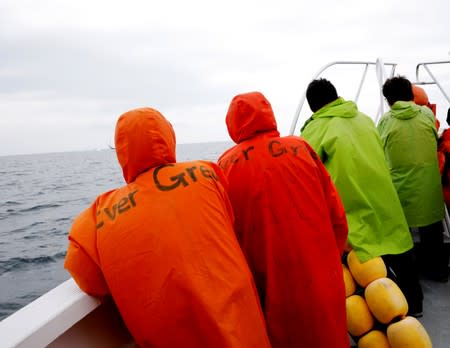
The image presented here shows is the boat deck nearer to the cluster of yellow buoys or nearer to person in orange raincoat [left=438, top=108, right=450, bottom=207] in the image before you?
the cluster of yellow buoys

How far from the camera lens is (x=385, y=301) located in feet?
7.55

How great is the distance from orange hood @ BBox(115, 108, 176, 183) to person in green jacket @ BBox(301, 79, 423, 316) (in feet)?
4.52

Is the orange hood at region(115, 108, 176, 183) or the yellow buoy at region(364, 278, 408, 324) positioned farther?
the yellow buoy at region(364, 278, 408, 324)

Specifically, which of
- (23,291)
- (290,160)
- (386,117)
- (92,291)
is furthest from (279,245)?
(23,291)

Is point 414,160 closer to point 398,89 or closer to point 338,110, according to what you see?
point 398,89

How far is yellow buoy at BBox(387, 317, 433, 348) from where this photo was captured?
220cm

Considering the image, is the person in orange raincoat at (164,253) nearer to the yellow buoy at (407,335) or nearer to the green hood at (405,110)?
the yellow buoy at (407,335)

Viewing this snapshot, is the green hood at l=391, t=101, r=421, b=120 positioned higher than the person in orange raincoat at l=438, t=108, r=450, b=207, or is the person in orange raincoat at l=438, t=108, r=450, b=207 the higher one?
the green hood at l=391, t=101, r=421, b=120

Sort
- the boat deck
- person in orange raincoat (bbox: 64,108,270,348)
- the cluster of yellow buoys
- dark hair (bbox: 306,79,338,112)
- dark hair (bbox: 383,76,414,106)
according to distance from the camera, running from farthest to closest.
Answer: dark hair (bbox: 383,76,414,106)
dark hair (bbox: 306,79,338,112)
the boat deck
the cluster of yellow buoys
person in orange raincoat (bbox: 64,108,270,348)

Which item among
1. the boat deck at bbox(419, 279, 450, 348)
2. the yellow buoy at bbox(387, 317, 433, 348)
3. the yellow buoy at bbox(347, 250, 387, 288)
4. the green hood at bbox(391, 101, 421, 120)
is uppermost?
the green hood at bbox(391, 101, 421, 120)

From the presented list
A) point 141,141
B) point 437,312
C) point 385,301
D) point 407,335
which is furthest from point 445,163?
point 141,141

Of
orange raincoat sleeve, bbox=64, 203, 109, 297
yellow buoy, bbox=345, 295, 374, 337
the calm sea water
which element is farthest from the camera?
the calm sea water

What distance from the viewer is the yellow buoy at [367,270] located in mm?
2471

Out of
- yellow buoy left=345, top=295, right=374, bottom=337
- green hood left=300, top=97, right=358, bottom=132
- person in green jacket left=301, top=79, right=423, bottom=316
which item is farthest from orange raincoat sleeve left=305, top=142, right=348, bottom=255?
green hood left=300, top=97, right=358, bottom=132
